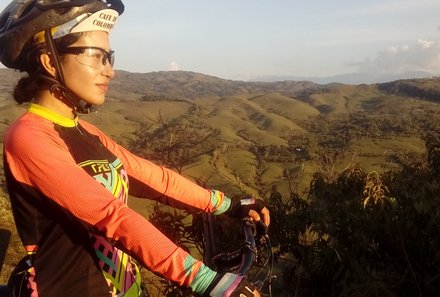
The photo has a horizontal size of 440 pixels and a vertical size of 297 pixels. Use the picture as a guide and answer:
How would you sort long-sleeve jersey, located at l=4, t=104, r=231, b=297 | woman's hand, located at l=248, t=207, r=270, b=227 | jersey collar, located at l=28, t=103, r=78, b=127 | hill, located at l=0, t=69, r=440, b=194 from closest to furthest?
long-sleeve jersey, located at l=4, t=104, r=231, b=297 → jersey collar, located at l=28, t=103, r=78, b=127 → woman's hand, located at l=248, t=207, r=270, b=227 → hill, located at l=0, t=69, r=440, b=194

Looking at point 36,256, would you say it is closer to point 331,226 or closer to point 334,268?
point 331,226

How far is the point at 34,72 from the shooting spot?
2340 millimetres

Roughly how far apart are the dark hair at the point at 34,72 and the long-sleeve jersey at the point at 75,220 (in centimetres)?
17

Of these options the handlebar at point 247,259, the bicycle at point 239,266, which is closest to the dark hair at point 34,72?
the bicycle at point 239,266

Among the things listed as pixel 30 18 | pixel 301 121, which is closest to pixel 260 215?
pixel 30 18

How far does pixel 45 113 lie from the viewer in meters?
2.20

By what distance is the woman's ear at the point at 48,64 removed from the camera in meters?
2.28

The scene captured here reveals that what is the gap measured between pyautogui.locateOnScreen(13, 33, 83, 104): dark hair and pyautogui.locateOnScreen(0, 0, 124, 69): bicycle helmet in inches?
2.1

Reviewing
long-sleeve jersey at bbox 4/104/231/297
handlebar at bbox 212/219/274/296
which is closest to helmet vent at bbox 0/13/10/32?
long-sleeve jersey at bbox 4/104/231/297

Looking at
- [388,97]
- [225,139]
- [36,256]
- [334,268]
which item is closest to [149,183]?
[36,256]

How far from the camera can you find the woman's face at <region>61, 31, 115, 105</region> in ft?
7.52

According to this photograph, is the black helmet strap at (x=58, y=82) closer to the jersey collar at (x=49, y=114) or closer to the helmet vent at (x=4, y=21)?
the jersey collar at (x=49, y=114)

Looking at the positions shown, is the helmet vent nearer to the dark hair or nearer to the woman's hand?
the dark hair

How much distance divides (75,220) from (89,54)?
91cm
